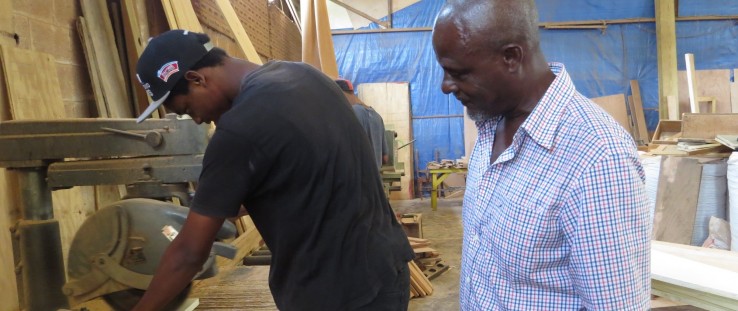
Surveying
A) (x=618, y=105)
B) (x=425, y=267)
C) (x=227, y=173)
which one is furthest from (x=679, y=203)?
(x=618, y=105)

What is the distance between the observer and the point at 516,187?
95 centimetres

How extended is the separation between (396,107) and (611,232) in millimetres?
8042

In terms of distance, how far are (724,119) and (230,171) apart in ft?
14.3

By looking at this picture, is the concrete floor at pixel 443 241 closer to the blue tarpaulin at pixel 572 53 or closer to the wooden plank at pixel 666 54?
the blue tarpaulin at pixel 572 53

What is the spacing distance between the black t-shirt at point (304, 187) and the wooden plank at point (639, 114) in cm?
818

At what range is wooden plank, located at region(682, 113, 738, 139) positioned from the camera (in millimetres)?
3983

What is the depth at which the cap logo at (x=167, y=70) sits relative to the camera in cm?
128

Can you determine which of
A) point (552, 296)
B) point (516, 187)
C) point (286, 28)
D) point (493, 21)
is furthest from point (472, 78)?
point (286, 28)

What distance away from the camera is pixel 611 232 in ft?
2.66

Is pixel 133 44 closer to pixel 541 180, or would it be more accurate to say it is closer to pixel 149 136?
pixel 149 136

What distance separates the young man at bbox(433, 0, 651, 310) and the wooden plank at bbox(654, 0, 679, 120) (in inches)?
306

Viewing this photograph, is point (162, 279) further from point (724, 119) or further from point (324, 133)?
point (724, 119)

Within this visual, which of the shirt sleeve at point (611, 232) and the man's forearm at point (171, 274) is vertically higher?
the shirt sleeve at point (611, 232)

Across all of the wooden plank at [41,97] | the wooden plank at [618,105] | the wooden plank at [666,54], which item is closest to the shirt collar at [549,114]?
the wooden plank at [41,97]
